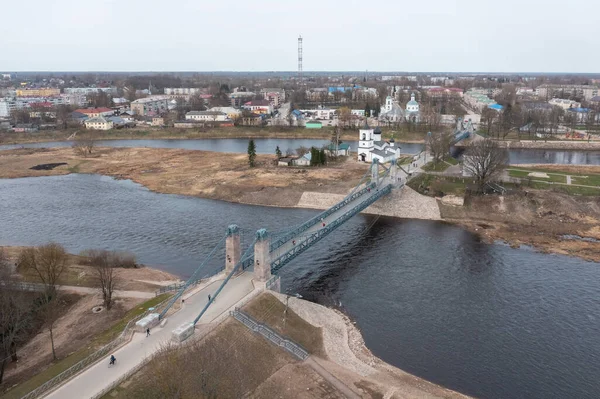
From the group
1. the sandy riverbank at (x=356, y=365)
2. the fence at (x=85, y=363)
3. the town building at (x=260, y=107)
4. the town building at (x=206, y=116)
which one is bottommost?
the sandy riverbank at (x=356, y=365)

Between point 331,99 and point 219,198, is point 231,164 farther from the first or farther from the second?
point 331,99

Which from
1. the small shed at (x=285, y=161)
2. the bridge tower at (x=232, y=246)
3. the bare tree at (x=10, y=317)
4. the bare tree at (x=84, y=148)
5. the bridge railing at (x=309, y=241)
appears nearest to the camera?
the bare tree at (x=10, y=317)

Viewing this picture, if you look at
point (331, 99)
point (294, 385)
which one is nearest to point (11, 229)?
point (294, 385)

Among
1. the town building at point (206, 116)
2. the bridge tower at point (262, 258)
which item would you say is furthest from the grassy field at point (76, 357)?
the town building at point (206, 116)

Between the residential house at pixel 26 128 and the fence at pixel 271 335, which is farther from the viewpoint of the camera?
the residential house at pixel 26 128

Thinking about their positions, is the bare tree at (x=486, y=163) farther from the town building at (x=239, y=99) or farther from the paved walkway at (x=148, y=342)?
the town building at (x=239, y=99)

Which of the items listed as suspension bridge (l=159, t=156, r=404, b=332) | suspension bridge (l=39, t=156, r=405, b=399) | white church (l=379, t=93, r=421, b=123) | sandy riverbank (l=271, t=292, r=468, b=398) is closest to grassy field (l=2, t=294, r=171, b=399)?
suspension bridge (l=39, t=156, r=405, b=399)

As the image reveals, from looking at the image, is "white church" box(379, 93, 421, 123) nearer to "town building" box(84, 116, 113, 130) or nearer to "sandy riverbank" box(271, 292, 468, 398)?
"town building" box(84, 116, 113, 130)
